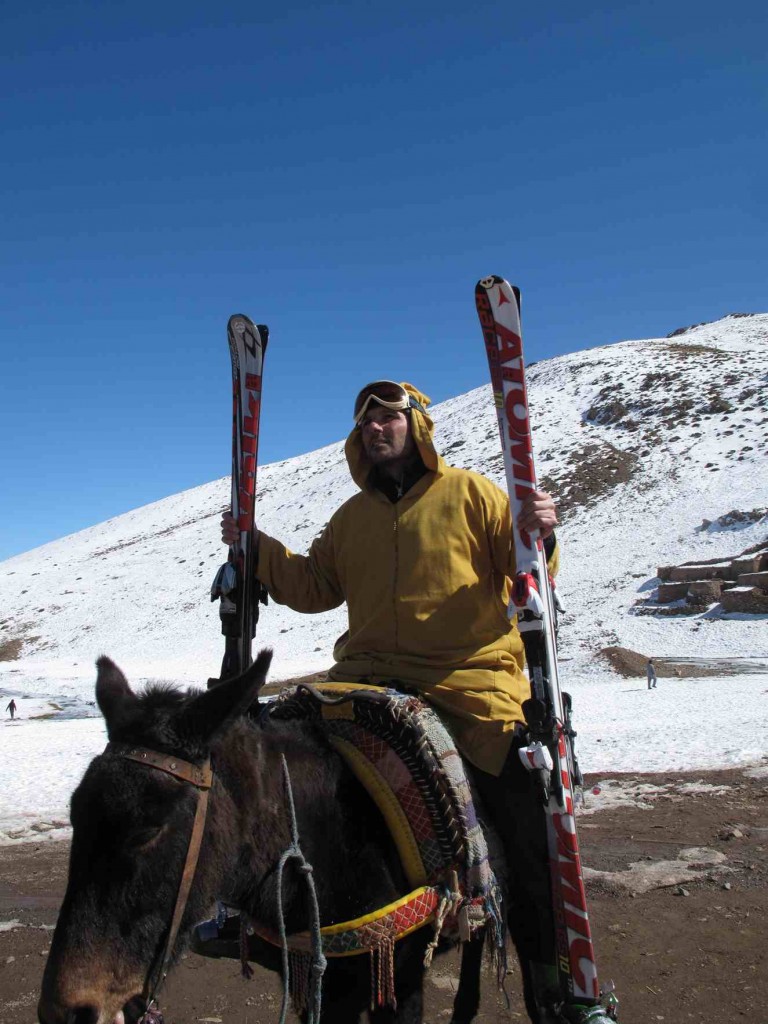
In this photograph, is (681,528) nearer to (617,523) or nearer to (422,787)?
(617,523)

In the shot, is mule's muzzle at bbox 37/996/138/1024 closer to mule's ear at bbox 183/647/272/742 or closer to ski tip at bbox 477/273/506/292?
mule's ear at bbox 183/647/272/742

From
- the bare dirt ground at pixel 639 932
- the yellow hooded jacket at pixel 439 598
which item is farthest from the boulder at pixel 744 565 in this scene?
the yellow hooded jacket at pixel 439 598

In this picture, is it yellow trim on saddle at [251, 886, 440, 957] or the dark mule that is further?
yellow trim on saddle at [251, 886, 440, 957]

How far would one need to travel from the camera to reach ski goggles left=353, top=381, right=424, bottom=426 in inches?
144

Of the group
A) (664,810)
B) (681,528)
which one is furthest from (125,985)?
(681,528)

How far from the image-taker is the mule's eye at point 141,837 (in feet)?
→ 6.47

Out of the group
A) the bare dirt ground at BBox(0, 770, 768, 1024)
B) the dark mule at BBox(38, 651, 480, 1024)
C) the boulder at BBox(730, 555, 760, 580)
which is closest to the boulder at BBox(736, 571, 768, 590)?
the boulder at BBox(730, 555, 760, 580)

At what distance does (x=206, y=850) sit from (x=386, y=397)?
2.33 m

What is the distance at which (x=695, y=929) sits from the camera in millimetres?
5555

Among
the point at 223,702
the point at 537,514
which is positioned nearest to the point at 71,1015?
the point at 223,702

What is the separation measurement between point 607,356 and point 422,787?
85.6 meters

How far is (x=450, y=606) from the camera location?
3.23 meters

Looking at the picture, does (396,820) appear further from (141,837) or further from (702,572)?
(702,572)

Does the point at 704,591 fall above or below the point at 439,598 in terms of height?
below
